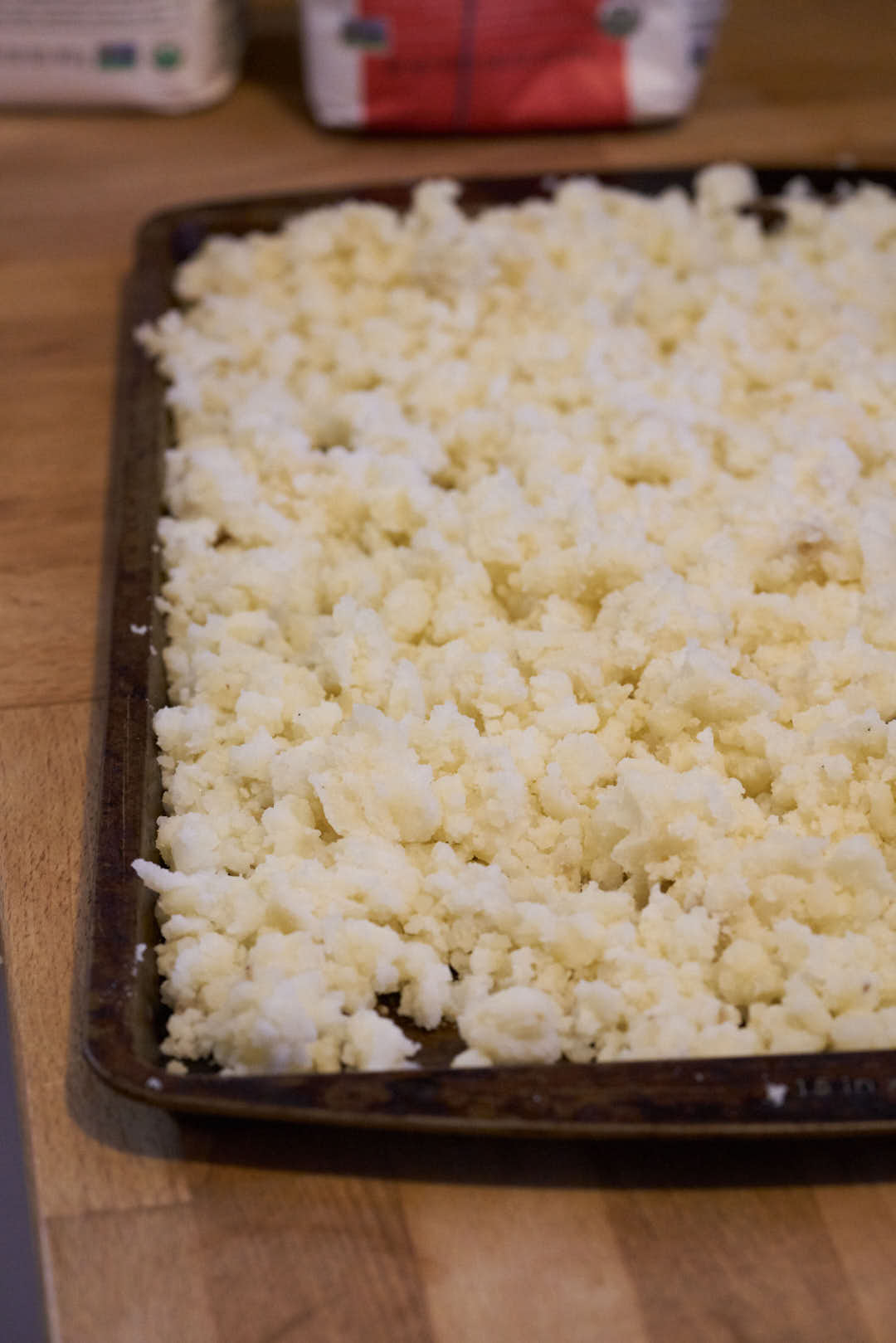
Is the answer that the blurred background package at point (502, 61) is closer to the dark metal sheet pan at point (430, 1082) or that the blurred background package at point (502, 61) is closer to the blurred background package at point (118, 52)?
the blurred background package at point (118, 52)

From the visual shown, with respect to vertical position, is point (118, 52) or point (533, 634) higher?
point (118, 52)

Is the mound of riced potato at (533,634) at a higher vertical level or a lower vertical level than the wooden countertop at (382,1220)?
higher

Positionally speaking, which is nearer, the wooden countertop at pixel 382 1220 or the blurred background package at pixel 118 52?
the wooden countertop at pixel 382 1220

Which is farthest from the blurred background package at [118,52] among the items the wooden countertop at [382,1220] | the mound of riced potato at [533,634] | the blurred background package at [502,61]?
the wooden countertop at [382,1220]

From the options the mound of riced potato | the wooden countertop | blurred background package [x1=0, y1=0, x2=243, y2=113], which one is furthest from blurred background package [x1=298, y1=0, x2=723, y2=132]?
the wooden countertop

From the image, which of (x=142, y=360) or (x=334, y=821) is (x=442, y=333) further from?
(x=334, y=821)

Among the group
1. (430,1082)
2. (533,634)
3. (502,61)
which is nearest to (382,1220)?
(430,1082)

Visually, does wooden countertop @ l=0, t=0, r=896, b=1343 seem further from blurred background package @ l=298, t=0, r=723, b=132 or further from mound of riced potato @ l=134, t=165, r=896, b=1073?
blurred background package @ l=298, t=0, r=723, b=132

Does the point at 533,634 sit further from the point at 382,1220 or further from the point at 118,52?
the point at 118,52
